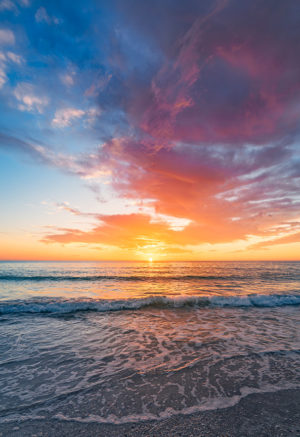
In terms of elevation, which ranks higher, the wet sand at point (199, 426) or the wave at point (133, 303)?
the wet sand at point (199, 426)

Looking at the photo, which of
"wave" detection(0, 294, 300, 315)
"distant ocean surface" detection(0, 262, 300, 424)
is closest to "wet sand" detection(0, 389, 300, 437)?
"distant ocean surface" detection(0, 262, 300, 424)

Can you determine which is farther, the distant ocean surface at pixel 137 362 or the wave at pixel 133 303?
the wave at pixel 133 303

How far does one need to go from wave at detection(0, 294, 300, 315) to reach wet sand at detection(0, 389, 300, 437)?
10914 millimetres

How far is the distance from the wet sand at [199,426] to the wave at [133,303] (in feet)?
35.8

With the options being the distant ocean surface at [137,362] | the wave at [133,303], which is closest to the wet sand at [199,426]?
the distant ocean surface at [137,362]

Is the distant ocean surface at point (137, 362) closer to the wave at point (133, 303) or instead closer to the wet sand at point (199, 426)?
the wet sand at point (199, 426)

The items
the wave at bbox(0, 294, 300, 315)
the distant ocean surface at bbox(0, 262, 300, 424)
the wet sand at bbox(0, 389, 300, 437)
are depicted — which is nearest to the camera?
the wet sand at bbox(0, 389, 300, 437)

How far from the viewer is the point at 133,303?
15922mm

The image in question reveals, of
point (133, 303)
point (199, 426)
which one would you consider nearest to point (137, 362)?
point (199, 426)

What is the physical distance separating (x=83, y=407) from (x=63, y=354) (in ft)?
10.8

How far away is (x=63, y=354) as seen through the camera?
7398mm

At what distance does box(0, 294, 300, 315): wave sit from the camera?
47.6ft

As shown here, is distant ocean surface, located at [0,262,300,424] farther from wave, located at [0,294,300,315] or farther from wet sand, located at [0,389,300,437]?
wave, located at [0,294,300,315]

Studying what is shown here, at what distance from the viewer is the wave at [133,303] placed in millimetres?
14508
